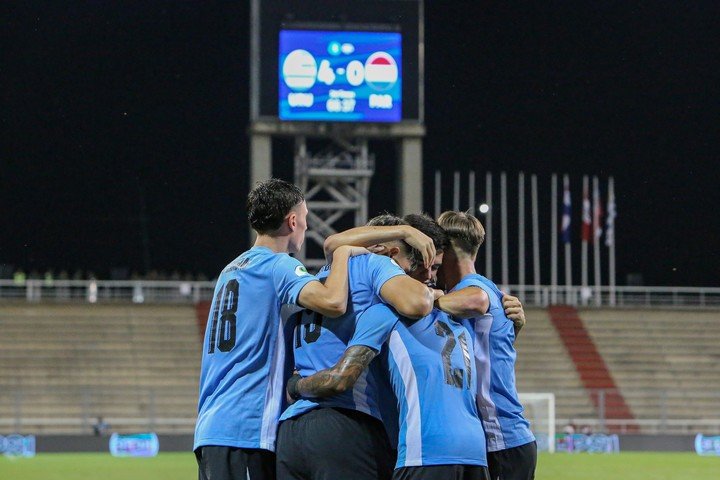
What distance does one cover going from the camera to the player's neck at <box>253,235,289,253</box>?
6012 millimetres

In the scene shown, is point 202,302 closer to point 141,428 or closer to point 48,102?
point 141,428

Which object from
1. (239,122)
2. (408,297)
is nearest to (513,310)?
(408,297)

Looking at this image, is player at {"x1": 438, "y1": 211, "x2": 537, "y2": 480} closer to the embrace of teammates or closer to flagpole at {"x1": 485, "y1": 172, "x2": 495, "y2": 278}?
the embrace of teammates

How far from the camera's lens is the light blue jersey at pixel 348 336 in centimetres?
559

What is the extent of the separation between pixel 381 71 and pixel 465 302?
105ft

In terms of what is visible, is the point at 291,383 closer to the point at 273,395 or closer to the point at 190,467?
the point at 273,395

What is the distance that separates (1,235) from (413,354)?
72229 millimetres

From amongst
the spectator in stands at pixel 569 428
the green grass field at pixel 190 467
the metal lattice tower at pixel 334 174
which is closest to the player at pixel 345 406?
the green grass field at pixel 190 467

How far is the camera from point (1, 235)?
244 feet

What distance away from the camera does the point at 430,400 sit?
5.56 meters

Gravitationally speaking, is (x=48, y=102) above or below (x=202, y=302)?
above

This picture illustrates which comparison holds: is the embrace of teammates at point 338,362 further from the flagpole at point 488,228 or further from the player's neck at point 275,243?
the flagpole at point 488,228

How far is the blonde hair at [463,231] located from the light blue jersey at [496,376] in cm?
18

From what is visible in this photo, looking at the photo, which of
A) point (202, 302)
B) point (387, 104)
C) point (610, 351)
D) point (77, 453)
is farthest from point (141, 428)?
point (610, 351)
